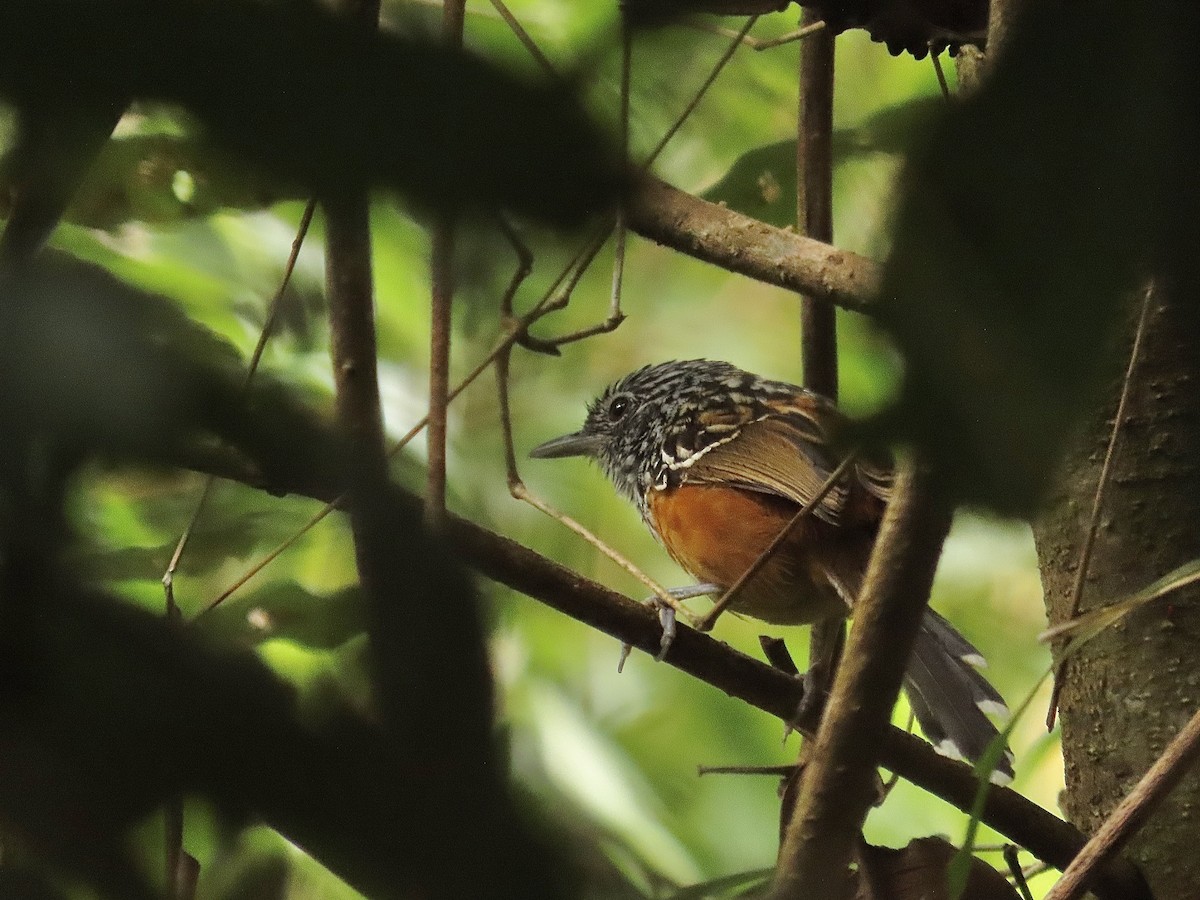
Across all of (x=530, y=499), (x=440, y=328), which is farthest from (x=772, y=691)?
(x=440, y=328)

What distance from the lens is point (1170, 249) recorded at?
451 mm

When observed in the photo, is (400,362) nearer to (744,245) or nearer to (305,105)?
(744,245)

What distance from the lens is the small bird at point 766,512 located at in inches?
95.0

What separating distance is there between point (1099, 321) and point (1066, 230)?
33 millimetres

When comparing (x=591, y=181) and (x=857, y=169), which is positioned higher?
(x=857, y=169)

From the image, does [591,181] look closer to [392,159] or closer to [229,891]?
[392,159]

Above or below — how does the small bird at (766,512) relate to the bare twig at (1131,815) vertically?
above

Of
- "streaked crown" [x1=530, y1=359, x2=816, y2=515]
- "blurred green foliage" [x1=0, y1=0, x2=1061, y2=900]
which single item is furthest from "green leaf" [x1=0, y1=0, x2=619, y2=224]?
"streaked crown" [x1=530, y1=359, x2=816, y2=515]

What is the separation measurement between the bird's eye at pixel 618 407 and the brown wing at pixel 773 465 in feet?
2.06

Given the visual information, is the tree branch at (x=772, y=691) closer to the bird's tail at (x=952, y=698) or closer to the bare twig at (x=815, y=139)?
the bare twig at (x=815, y=139)

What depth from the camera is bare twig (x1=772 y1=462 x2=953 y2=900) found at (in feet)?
2.98

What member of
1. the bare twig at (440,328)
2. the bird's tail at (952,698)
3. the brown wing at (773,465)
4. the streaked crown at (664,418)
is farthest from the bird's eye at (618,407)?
the bare twig at (440,328)

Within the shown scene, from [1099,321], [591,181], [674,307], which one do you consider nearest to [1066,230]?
[1099,321]

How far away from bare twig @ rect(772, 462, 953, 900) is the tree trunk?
76 cm
